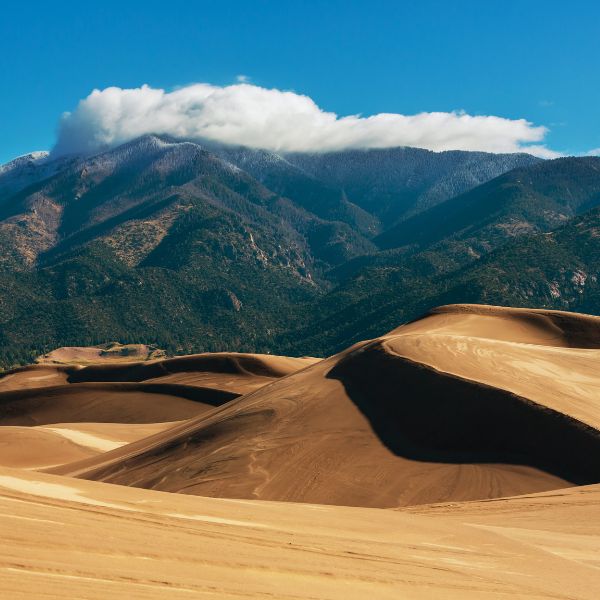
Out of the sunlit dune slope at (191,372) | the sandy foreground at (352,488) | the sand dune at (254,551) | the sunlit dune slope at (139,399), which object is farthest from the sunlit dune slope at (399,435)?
the sunlit dune slope at (191,372)

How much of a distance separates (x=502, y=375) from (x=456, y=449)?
23.2ft

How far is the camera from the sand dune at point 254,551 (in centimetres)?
867

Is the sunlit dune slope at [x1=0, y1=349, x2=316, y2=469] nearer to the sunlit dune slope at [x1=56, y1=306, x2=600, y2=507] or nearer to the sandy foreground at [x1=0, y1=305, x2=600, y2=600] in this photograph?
the sandy foreground at [x1=0, y1=305, x2=600, y2=600]

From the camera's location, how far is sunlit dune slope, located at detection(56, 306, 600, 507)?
25750 millimetres

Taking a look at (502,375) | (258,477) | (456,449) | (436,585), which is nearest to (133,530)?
(436,585)

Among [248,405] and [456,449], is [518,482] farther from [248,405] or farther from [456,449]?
[248,405]

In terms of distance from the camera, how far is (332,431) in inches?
1246

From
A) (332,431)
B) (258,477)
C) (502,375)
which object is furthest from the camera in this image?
(502,375)

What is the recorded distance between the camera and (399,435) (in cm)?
3067

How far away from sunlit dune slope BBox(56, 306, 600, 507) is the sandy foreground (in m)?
0.10

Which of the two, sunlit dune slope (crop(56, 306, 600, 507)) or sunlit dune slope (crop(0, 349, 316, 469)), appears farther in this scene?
sunlit dune slope (crop(0, 349, 316, 469))

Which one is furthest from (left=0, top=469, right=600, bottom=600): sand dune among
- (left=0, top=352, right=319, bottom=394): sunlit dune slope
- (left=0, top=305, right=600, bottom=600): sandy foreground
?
(left=0, top=352, right=319, bottom=394): sunlit dune slope

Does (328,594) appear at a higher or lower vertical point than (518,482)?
higher

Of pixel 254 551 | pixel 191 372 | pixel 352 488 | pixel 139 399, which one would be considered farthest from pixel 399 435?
pixel 191 372
